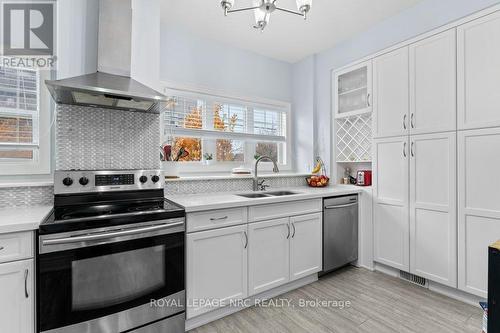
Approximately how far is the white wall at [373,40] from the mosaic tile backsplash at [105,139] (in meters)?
2.18

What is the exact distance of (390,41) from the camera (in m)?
2.65

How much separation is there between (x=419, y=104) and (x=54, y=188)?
3.10m

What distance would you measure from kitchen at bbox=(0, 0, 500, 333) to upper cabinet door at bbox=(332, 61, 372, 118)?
0.07 ft

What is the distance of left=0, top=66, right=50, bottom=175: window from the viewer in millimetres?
1838

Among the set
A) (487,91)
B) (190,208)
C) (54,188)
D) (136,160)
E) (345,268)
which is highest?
(487,91)

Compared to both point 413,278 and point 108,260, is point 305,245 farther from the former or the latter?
point 108,260

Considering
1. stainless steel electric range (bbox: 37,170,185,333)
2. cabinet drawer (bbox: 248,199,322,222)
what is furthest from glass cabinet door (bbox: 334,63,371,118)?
stainless steel electric range (bbox: 37,170,185,333)

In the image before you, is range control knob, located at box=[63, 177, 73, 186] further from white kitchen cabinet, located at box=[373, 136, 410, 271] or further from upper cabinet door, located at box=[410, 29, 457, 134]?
upper cabinet door, located at box=[410, 29, 457, 134]

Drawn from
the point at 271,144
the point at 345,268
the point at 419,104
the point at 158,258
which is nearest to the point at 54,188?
the point at 158,258

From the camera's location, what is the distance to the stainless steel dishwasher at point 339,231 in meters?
2.54

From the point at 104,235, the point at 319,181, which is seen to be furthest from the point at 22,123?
the point at 319,181

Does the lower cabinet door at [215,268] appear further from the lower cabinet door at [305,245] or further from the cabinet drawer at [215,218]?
the lower cabinet door at [305,245]

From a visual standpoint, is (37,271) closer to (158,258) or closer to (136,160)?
(158,258)

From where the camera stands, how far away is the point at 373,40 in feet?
9.20
